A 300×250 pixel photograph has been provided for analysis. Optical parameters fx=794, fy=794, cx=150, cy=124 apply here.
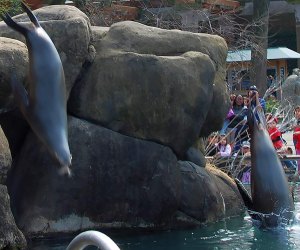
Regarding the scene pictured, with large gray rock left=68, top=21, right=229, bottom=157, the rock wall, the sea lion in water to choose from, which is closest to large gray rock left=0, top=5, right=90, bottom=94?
the rock wall

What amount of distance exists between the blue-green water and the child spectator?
2328 millimetres

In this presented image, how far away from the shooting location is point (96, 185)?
32.8 ft

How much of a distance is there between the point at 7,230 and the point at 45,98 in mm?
3658

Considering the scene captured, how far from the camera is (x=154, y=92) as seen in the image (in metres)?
10.4

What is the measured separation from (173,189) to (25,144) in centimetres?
201

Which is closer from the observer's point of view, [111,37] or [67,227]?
[67,227]

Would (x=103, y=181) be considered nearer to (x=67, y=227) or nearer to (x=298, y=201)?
(x=67, y=227)

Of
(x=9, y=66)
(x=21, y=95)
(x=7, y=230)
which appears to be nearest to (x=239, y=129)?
(x=9, y=66)

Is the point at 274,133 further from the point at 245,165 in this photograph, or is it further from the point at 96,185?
the point at 96,185

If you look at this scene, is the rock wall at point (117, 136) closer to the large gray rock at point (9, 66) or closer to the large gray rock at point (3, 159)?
the large gray rock at point (9, 66)

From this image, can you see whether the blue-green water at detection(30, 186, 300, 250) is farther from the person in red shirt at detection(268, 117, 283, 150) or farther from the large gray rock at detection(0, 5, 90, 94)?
the person in red shirt at detection(268, 117, 283, 150)

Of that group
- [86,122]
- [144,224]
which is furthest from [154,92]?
[144,224]

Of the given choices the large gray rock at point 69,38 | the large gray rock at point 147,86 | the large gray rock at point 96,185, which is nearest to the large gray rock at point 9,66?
the large gray rock at point 69,38

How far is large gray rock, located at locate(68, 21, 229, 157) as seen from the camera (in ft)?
33.6
